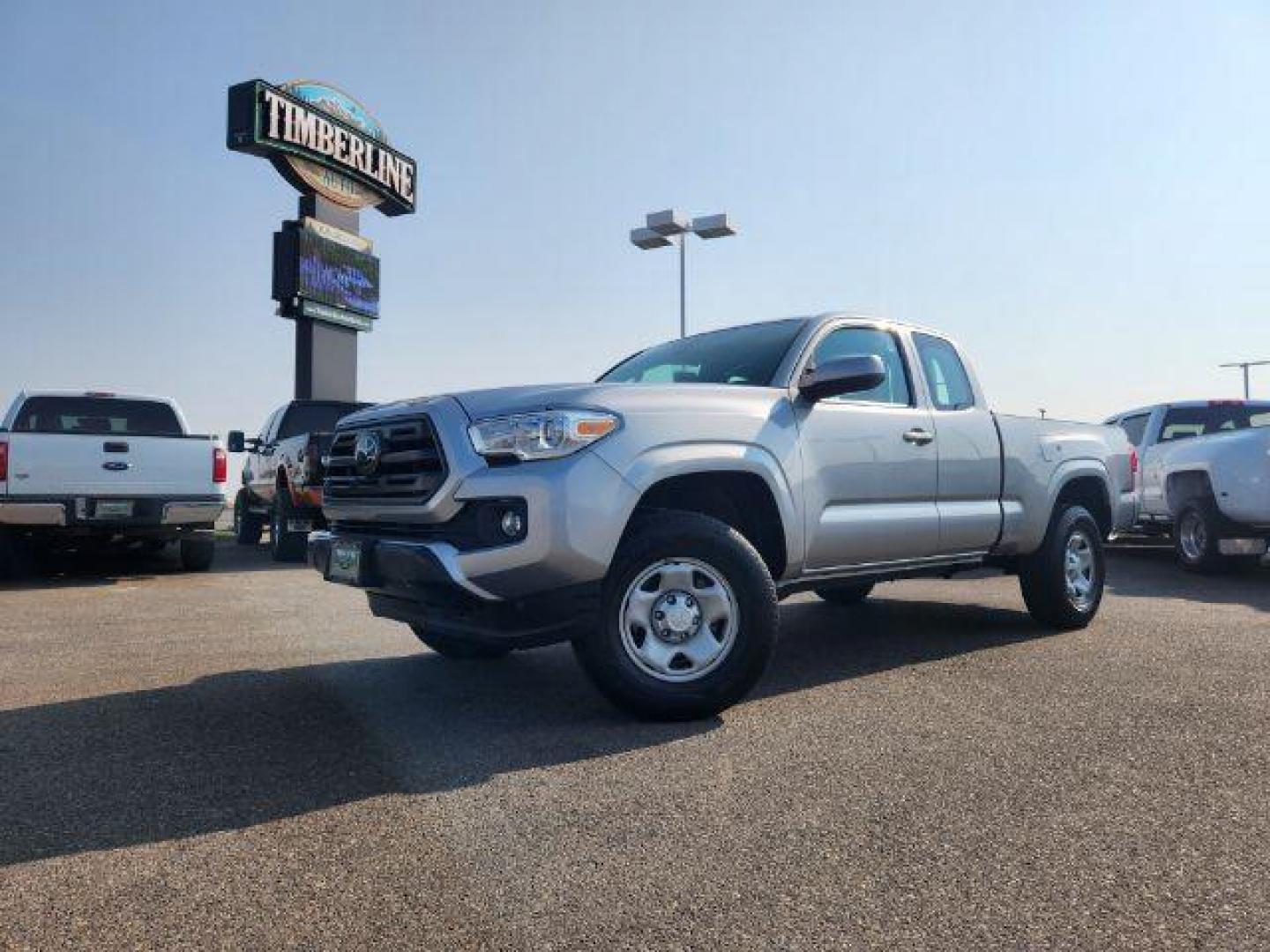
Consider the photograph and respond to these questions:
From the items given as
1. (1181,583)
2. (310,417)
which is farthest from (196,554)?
(1181,583)

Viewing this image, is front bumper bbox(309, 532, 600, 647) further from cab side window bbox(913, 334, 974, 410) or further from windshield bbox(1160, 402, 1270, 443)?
windshield bbox(1160, 402, 1270, 443)

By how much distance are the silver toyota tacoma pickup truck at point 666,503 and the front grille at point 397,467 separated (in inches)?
0.4

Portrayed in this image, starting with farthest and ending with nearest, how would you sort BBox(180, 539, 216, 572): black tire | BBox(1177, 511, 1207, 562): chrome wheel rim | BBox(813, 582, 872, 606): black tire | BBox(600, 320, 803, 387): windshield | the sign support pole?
1. the sign support pole
2. BBox(180, 539, 216, 572): black tire
3. BBox(1177, 511, 1207, 562): chrome wheel rim
4. BBox(813, 582, 872, 606): black tire
5. BBox(600, 320, 803, 387): windshield

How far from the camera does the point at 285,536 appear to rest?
11.3 meters


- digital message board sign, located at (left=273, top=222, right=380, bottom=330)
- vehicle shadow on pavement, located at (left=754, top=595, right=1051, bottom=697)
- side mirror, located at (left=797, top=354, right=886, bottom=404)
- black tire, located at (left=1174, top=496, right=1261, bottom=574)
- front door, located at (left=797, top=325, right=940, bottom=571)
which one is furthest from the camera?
digital message board sign, located at (left=273, top=222, right=380, bottom=330)

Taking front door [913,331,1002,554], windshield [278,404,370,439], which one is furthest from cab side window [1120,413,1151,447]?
windshield [278,404,370,439]

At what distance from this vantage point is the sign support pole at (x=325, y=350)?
71.3ft

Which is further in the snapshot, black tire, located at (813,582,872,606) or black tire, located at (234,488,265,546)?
black tire, located at (234,488,265,546)

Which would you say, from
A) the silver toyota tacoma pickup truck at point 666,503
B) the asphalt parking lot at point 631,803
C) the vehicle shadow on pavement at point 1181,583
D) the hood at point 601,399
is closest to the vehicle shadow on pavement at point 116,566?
the asphalt parking lot at point 631,803

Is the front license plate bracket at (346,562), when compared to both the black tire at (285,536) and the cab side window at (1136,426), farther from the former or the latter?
the cab side window at (1136,426)

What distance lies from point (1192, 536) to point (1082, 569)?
4.81 meters

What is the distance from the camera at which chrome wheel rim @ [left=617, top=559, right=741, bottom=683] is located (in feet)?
12.7

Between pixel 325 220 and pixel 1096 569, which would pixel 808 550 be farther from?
pixel 325 220

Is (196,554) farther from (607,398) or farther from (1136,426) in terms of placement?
(1136,426)
